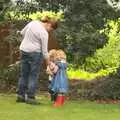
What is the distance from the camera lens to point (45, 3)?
1449 cm

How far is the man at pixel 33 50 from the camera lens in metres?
10.7

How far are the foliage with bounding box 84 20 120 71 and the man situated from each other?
411 cm

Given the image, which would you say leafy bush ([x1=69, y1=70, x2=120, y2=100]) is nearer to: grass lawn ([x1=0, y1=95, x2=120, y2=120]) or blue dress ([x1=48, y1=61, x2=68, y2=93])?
grass lawn ([x1=0, y1=95, x2=120, y2=120])

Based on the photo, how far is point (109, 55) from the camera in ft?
53.3

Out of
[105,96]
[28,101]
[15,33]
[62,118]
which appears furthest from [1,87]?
[62,118]

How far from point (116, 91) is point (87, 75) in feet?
12.3

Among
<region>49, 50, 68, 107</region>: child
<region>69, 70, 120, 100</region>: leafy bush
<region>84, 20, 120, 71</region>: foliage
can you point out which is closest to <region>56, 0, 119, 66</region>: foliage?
<region>69, 70, 120, 100</region>: leafy bush

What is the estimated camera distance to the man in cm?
1072

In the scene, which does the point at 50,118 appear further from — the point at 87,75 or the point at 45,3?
the point at 87,75

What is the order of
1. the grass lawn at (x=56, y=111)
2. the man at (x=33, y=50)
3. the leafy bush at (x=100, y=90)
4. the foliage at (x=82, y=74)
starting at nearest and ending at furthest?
the grass lawn at (x=56, y=111), the man at (x=33, y=50), the leafy bush at (x=100, y=90), the foliage at (x=82, y=74)

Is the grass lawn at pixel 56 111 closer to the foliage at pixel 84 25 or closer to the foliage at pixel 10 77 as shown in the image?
the foliage at pixel 84 25

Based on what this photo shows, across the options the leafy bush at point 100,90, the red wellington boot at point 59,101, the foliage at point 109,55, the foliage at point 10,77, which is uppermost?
the foliage at point 109,55

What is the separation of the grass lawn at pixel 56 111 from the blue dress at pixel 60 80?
32 cm

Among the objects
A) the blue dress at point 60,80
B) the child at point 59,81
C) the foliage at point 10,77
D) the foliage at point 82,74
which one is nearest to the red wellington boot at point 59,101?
the child at point 59,81
